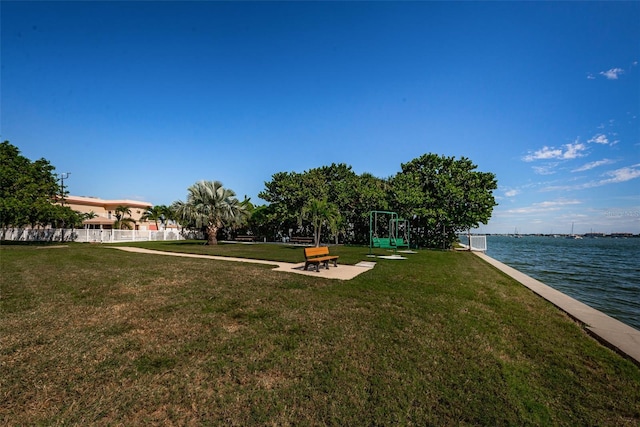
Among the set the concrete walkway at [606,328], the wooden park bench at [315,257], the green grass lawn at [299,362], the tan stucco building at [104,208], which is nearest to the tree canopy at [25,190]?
the tan stucco building at [104,208]

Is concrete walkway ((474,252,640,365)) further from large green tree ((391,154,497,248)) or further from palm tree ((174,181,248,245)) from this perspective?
palm tree ((174,181,248,245))

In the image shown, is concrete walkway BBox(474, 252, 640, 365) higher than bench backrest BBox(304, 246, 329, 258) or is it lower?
lower

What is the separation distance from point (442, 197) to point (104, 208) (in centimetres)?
6291

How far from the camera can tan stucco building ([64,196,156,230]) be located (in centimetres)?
5016

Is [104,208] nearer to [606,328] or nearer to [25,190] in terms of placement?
[25,190]

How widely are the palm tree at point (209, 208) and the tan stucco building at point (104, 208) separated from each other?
1229 inches

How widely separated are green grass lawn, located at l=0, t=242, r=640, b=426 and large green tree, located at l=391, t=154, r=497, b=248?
18.2 m

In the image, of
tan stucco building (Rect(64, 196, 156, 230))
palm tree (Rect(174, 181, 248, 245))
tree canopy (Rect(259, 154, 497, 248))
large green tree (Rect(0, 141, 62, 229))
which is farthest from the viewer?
tan stucco building (Rect(64, 196, 156, 230))

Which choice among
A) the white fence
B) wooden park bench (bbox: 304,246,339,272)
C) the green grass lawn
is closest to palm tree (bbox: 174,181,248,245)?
the white fence

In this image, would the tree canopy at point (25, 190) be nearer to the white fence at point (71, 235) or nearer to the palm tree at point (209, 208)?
the white fence at point (71, 235)

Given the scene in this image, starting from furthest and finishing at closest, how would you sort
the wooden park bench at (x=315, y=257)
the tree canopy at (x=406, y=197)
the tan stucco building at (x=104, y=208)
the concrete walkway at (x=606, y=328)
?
the tan stucco building at (x=104, y=208) < the tree canopy at (x=406, y=197) < the wooden park bench at (x=315, y=257) < the concrete walkway at (x=606, y=328)

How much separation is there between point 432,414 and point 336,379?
108 centimetres

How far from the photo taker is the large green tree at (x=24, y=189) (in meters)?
22.9

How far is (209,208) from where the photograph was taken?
90.0 feet
